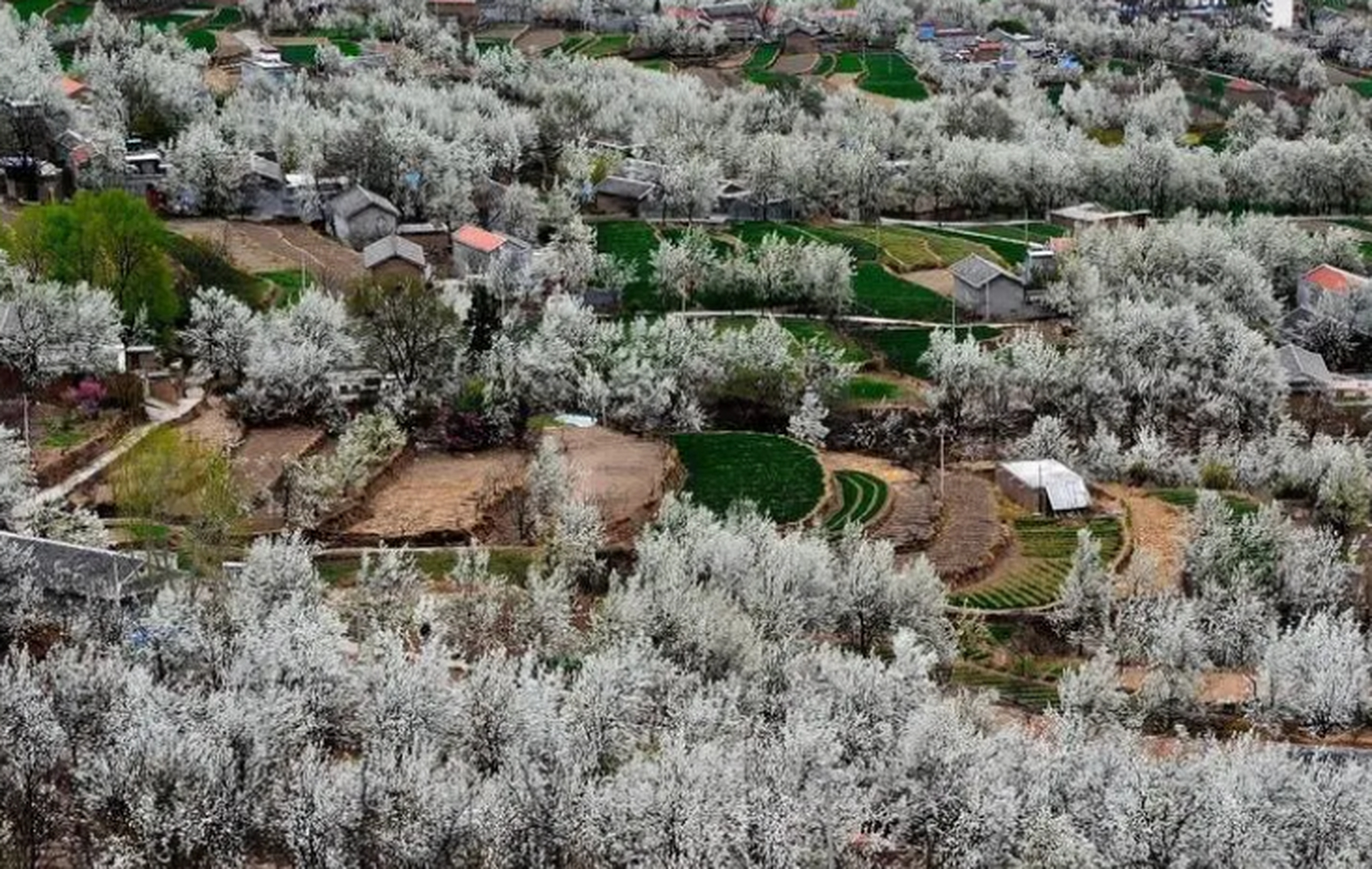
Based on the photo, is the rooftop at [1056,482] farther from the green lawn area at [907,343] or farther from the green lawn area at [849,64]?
the green lawn area at [849,64]

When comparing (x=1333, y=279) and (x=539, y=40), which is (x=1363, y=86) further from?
(x=1333, y=279)

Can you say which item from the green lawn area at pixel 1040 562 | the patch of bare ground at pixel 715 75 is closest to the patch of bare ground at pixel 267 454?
the green lawn area at pixel 1040 562

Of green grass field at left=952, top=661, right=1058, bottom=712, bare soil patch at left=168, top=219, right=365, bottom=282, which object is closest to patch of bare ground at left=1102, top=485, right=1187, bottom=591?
green grass field at left=952, top=661, right=1058, bottom=712

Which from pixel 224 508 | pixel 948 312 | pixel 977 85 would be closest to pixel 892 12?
pixel 977 85

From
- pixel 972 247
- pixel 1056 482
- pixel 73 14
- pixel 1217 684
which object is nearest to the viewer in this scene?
pixel 1217 684

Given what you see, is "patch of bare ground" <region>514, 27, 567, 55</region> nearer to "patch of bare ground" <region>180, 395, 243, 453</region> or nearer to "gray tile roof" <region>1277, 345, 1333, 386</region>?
"gray tile roof" <region>1277, 345, 1333, 386</region>

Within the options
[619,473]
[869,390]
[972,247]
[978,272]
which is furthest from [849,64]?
[619,473]

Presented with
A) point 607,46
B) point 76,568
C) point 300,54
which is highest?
point 76,568
